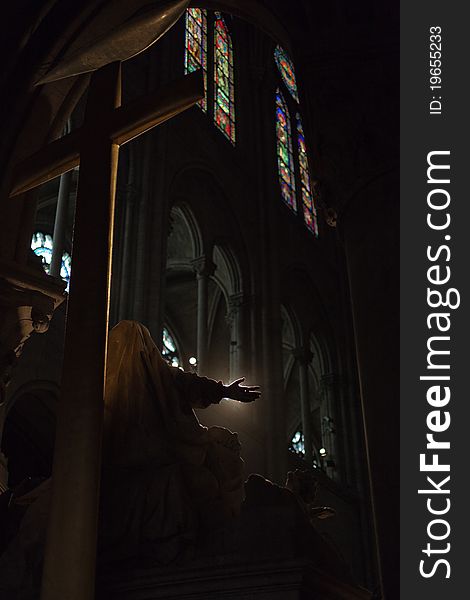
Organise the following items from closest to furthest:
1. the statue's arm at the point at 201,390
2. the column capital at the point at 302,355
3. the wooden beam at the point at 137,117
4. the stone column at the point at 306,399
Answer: the statue's arm at the point at 201,390 < the wooden beam at the point at 137,117 < the stone column at the point at 306,399 < the column capital at the point at 302,355

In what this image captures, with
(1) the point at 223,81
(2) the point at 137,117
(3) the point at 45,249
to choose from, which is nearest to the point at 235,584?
(2) the point at 137,117

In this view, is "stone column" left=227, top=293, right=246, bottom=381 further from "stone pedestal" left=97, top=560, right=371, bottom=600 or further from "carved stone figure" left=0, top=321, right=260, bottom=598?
"stone pedestal" left=97, top=560, right=371, bottom=600

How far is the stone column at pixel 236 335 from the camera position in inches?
532

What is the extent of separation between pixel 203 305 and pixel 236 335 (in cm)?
117

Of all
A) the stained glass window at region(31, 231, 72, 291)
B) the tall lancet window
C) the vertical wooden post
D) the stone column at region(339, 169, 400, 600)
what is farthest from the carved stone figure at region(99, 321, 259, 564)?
the tall lancet window

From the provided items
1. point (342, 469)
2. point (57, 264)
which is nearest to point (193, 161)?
point (57, 264)

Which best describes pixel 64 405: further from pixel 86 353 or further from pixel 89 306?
pixel 89 306

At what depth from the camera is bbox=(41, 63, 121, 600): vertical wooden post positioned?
Answer: 2432 mm

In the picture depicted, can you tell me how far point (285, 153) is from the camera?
18.0m

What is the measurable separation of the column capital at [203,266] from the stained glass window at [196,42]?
9.81 ft

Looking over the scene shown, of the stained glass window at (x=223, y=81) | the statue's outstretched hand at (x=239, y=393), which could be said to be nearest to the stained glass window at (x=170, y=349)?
the stained glass window at (x=223, y=81)

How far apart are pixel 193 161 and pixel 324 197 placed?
31.7ft

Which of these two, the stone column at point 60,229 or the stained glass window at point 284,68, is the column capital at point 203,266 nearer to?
the stone column at point 60,229

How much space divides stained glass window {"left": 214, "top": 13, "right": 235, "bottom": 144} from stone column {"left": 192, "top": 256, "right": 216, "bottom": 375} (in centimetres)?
307
